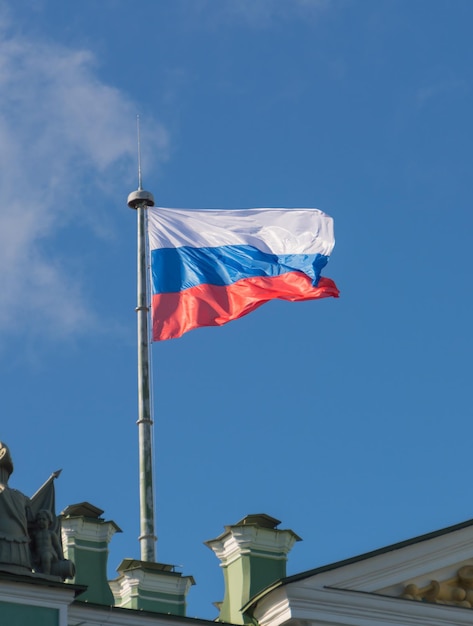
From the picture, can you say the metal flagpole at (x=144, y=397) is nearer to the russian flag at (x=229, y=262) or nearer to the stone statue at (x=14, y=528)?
the russian flag at (x=229, y=262)

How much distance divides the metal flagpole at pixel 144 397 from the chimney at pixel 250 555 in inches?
94.6

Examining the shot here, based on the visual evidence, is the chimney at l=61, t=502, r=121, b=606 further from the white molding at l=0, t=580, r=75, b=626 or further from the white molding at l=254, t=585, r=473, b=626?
the white molding at l=254, t=585, r=473, b=626

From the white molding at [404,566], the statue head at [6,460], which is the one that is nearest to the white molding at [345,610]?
the white molding at [404,566]

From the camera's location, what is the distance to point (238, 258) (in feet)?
153

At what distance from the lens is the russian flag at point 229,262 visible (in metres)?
44.8

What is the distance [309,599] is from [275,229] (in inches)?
551

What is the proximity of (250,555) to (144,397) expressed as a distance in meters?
6.15

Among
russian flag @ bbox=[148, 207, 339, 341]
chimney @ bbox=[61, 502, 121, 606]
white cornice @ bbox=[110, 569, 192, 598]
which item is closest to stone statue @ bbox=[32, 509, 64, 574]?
chimney @ bbox=[61, 502, 121, 606]

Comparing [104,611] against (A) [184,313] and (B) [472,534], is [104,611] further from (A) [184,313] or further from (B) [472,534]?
(A) [184,313]

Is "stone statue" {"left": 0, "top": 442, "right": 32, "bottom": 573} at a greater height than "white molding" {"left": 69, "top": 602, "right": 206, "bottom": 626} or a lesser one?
greater

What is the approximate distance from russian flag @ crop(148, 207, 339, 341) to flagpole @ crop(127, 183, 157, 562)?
499 millimetres

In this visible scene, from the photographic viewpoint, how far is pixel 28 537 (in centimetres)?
3403

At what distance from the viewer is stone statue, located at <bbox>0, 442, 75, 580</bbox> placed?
33562 millimetres

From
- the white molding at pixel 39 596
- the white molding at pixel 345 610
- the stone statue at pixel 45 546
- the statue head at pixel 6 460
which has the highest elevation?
the statue head at pixel 6 460
